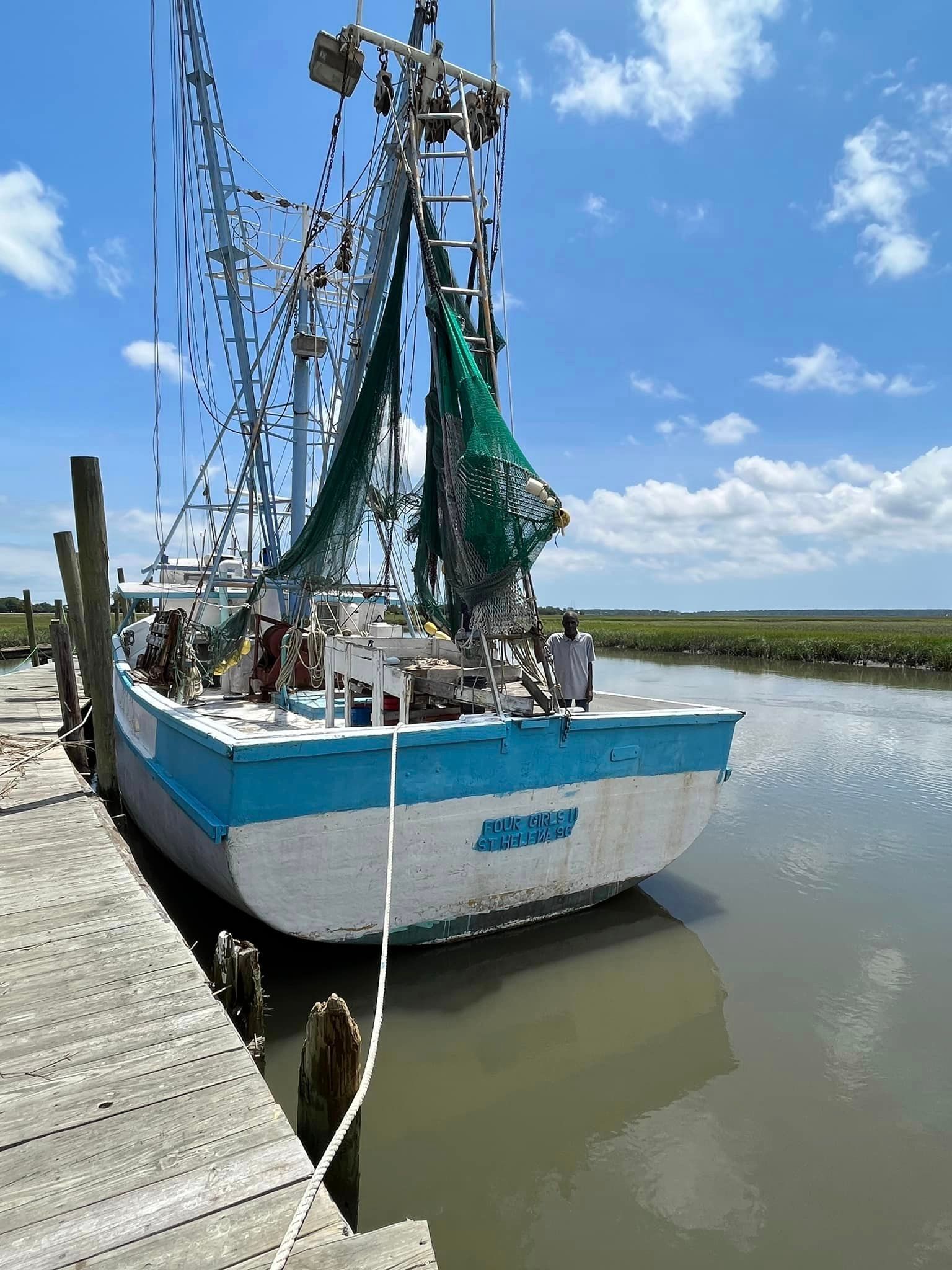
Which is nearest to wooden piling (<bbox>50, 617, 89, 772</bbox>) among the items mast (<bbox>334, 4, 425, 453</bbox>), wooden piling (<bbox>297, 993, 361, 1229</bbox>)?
mast (<bbox>334, 4, 425, 453</bbox>)

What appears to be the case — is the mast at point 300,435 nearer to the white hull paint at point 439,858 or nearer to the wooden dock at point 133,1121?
the white hull paint at point 439,858

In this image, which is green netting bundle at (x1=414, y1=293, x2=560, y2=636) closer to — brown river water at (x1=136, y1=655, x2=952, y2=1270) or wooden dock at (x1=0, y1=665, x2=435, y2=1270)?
brown river water at (x1=136, y1=655, x2=952, y2=1270)

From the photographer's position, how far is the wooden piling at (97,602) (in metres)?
7.64

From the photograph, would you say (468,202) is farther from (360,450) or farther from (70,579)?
(70,579)

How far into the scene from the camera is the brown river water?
3568 mm

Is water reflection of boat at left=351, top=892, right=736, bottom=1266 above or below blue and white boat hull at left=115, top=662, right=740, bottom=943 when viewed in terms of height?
below

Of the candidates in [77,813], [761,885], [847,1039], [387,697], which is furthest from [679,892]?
[77,813]

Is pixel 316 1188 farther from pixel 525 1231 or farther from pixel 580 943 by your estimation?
pixel 580 943

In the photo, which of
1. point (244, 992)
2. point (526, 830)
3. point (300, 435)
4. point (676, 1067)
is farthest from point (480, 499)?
point (300, 435)

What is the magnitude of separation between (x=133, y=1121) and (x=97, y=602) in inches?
236

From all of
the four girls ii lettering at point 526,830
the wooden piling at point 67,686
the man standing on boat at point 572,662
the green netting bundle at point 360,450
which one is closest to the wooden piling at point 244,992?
the four girls ii lettering at point 526,830

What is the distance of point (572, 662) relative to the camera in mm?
6395

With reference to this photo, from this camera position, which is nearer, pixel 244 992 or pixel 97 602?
pixel 244 992

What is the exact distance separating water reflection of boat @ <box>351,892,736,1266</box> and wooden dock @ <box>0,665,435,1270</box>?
136 cm
